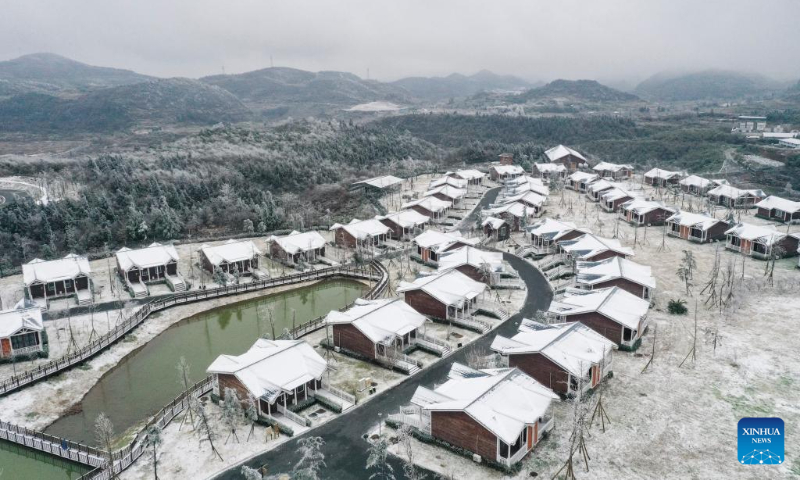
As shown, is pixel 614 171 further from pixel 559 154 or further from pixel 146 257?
pixel 146 257

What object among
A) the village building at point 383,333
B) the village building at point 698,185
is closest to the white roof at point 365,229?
the village building at point 383,333

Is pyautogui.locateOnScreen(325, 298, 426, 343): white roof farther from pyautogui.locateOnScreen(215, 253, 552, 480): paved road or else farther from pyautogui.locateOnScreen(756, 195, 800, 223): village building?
pyautogui.locateOnScreen(756, 195, 800, 223): village building

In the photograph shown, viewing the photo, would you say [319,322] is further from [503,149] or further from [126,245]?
[503,149]

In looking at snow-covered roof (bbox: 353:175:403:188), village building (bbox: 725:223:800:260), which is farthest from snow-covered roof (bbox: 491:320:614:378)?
snow-covered roof (bbox: 353:175:403:188)

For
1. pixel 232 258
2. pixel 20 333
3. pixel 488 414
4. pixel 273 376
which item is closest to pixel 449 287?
pixel 273 376

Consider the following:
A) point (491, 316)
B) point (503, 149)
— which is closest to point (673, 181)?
point (503, 149)

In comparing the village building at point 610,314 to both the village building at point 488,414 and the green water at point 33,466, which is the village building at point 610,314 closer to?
the village building at point 488,414
